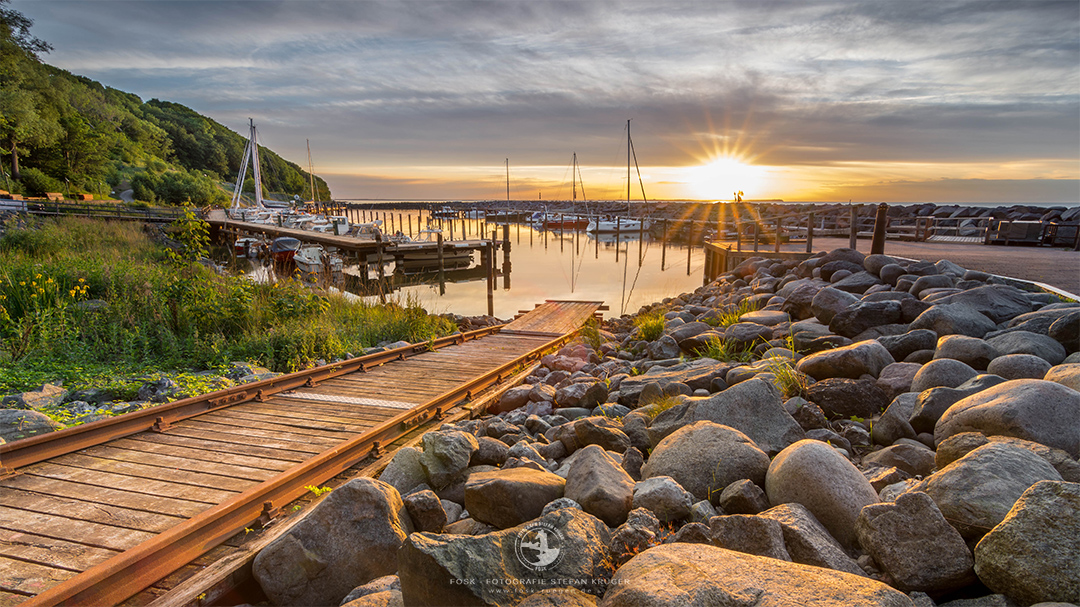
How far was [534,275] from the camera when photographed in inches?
1417

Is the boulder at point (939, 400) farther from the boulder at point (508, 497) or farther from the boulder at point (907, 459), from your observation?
the boulder at point (508, 497)

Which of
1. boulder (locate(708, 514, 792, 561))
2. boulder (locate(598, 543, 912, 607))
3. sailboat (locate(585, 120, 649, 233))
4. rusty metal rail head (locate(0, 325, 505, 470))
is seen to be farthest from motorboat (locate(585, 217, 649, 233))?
boulder (locate(598, 543, 912, 607))

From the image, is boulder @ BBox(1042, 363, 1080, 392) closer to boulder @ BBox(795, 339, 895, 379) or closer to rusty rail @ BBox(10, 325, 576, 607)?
boulder @ BBox(795, 339, 895, 379)

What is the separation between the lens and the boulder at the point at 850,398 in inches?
175

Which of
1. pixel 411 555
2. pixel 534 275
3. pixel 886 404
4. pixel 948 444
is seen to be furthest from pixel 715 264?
pixel 411 555

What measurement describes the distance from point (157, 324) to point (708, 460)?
924 centimetres

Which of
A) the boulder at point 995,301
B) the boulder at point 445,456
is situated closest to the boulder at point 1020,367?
the boulder at point 995,301

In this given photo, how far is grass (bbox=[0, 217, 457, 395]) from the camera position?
745 cm

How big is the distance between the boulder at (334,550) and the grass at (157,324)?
4719mm

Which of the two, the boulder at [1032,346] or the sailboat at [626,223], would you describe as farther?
the sailboat at [626,223]

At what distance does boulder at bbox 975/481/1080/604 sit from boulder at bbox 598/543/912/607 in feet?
1.64

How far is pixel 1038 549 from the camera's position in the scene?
212cm

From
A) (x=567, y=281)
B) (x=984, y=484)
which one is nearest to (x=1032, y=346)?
(x=984, y=484)

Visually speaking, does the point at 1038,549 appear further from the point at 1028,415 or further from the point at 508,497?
the point at 508,497
